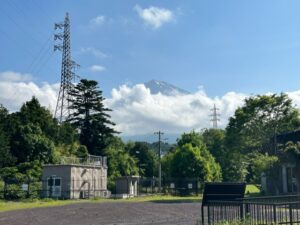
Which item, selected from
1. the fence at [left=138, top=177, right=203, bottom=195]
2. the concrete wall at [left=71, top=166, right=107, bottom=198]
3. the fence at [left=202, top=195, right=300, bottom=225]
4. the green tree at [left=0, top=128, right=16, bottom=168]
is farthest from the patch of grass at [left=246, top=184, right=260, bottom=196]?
the fence at [left=202, top=195, right=300, bottom=225]

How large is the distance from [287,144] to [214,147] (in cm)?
4559

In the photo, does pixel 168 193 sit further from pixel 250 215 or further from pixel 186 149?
pixel 250 215

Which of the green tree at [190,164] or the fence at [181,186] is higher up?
the green tree at [190,164]

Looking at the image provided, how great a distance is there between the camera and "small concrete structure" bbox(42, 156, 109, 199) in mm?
48844

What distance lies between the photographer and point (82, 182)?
2035 inches

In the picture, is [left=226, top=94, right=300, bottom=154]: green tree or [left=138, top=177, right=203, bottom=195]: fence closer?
[left=226, top=94, right=300, bottom=154]: green tree

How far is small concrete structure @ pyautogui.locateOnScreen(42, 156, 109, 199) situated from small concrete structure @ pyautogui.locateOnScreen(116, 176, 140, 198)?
11.2ft

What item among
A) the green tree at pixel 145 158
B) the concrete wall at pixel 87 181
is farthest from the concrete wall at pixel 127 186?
the green tree at pixel 145 158

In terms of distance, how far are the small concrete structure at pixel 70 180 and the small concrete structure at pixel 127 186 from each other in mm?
3415

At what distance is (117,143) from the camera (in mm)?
91125

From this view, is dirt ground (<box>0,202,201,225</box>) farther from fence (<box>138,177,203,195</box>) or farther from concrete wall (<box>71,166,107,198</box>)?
fence (<box>138,177,203,195</box>)

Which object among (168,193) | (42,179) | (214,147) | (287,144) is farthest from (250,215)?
(214,147)

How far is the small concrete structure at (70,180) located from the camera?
160 feet

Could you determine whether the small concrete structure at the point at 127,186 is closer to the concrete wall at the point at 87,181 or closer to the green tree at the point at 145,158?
the concrete wall at the point at 87,181
